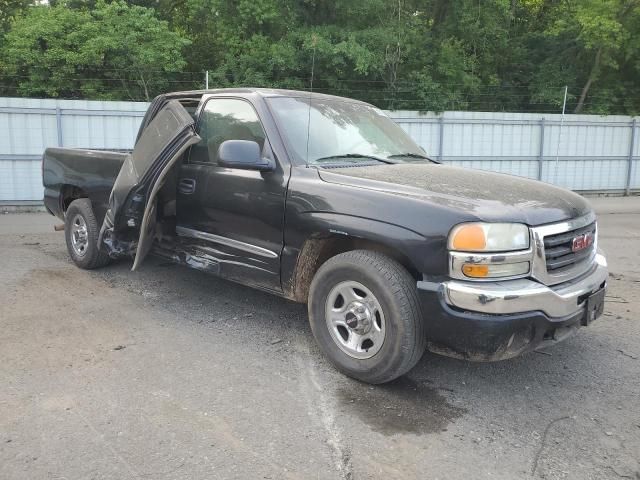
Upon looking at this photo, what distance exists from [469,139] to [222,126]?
36.3ft

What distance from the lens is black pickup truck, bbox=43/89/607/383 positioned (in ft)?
11.1

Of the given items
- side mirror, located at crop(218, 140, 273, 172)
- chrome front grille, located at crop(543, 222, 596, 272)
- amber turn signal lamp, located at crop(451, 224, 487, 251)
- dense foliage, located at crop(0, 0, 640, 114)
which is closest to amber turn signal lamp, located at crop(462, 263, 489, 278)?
amber turn signal lamp, located at crop(451, 224, 487, 251)

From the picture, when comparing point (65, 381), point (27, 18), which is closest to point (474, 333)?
point (65, 381)

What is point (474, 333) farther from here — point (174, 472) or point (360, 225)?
point (174, 472)

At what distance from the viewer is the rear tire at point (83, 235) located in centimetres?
632

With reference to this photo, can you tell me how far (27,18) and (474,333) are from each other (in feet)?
54.0

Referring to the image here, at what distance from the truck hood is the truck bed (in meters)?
2.85

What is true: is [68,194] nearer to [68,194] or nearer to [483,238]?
[68,194]

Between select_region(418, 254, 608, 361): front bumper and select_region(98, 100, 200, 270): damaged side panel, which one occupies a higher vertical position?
select_region(98, 100, 200, 270): damaged side panel

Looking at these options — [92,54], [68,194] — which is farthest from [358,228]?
[92,54]

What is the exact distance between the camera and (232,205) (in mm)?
4652

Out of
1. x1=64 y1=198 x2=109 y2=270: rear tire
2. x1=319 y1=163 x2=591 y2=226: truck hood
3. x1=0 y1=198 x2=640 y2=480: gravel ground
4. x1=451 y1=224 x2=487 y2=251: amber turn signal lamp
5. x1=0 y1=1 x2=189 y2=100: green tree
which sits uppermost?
x1=0 y1=1 x2=189 y2=100: green tree

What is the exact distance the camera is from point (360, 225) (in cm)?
375

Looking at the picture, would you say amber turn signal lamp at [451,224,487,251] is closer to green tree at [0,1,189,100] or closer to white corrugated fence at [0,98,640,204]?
white corrugated fence at [0,98,640,204]
